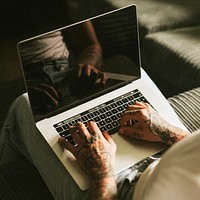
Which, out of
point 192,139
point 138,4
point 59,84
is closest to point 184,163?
point 192,139

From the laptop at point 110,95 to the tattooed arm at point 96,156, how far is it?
0.13ft

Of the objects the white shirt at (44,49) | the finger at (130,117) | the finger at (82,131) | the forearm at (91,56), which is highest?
the white shirt at (44,49)

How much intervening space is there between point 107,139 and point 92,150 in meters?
0.09

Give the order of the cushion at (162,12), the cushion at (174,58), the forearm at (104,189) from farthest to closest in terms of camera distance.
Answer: the cushion at (162,12), the cushion at (174,58), the forearm at (104,189)

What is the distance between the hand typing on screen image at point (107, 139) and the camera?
101cm

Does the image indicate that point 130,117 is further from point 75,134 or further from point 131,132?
point 75,134

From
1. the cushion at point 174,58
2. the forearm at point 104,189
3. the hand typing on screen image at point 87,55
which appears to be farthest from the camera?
the cushion at point 174,58

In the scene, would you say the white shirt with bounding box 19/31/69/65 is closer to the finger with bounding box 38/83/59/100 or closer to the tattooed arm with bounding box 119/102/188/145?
the finger with bounding box 38/83/59/100

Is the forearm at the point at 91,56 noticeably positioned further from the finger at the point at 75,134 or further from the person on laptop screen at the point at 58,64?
the finger at the point at 75,134

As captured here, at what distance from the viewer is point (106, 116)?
1234mm

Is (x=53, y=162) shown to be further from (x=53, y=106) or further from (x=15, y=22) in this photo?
(x=15, y=22)

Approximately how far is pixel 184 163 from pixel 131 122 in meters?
0.51

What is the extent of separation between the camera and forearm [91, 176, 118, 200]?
38.4 inches

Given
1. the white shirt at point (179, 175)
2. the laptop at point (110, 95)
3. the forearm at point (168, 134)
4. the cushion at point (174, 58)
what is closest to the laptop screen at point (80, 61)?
the laptop at point (110, 95)
